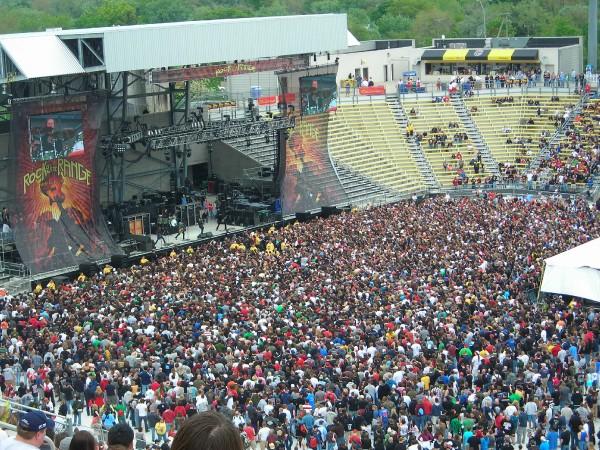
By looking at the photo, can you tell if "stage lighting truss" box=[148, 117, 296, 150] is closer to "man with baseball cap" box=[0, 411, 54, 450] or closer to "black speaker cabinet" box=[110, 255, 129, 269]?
"black speaker cabinet" box=[110, 255, 129, 269]

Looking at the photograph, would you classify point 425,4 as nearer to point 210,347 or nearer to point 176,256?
point 176,256

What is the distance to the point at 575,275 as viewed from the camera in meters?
25.7

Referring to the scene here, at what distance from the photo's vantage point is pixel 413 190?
4516 centimetres

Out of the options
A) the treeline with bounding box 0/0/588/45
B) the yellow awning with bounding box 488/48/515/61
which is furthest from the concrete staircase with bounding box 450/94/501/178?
the treeline with bounding box 0/0/588/45

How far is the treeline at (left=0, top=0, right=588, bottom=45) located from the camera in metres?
83.1

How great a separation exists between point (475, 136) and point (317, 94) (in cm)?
1068

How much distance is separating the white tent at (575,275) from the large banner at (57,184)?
13.6m

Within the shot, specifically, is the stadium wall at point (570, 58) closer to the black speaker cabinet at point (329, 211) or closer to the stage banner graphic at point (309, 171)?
the stage banner graphic at point (309, 171)

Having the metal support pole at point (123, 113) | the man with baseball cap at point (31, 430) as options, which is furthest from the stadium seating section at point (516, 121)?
the man with baseball cap at point (31, 430)

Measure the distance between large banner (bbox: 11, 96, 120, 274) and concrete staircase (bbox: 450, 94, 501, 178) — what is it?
18.4m

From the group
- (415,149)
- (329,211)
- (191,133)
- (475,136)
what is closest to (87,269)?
(191,133)

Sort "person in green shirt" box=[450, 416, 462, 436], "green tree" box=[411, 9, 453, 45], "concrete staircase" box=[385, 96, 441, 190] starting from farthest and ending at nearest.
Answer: "green tree" box=[411, 9, 453, 45] < "concrete staircase" box=[385, 96, 441, 190] < "person in green shirt" box=[450, 416, 462, 436]

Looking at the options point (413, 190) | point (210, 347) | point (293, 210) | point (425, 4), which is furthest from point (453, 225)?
point (425, 4)

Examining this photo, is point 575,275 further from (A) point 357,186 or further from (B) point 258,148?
(B) point 258,148
